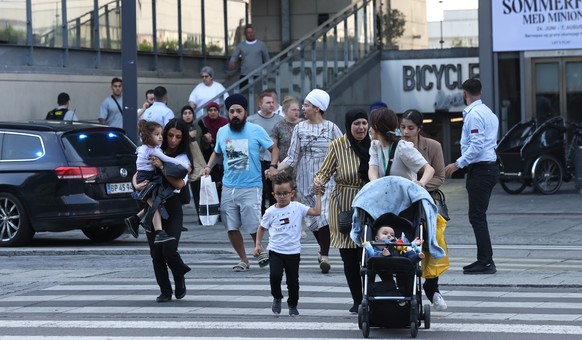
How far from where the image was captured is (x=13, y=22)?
22.4 metres

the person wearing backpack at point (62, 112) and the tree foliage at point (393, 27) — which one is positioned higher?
the tree foliage at point (393, 27)

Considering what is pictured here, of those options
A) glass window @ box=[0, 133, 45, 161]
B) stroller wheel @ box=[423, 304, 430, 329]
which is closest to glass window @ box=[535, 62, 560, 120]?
glass window @ box=[0, 133, 45, 161]

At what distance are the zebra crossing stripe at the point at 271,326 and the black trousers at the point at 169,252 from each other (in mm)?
1047

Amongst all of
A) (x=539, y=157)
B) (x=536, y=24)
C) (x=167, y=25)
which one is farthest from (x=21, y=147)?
(x=536, y=24)

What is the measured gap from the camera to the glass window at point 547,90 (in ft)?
82.7

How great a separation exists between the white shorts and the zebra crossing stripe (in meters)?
3.32

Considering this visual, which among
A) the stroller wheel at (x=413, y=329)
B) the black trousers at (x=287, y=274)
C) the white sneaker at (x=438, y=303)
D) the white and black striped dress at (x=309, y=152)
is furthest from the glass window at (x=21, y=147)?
the stroller wheel at (x=413, y=329)

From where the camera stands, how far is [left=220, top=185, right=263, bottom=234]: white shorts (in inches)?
523

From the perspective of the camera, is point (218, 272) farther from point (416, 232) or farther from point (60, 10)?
point (60, 10)

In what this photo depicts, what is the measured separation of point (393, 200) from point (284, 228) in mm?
1193

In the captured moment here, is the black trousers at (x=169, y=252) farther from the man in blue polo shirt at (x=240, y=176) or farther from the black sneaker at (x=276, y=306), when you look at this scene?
the man in blue polo shirt at (x=240, y=176)

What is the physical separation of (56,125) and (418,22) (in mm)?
12767

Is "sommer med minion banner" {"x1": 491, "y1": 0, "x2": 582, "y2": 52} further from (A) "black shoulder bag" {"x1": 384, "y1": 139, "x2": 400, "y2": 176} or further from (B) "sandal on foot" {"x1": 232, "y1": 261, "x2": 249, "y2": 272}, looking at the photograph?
(A) "black shoulder bag" {"x1": 384, "y1": 139, "x2": 400, "y2": 176}

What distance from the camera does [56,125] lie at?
1692 cm
